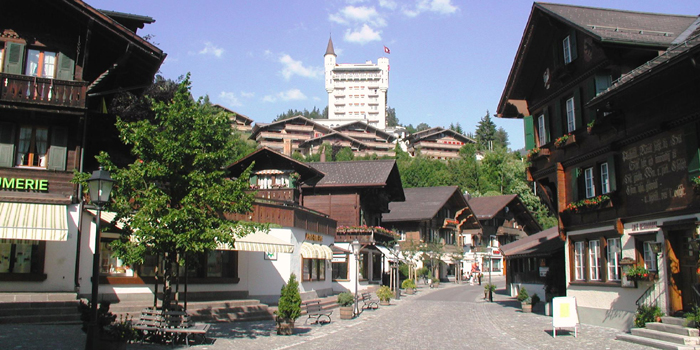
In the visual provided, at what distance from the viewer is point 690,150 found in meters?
16.6

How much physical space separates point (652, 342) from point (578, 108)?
9.24 meters

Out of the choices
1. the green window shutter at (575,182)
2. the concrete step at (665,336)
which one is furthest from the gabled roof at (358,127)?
the concrete step at (665,336)

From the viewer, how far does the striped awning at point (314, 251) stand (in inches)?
1227

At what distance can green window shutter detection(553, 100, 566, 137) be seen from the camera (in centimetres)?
2423

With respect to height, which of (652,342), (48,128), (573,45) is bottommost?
(652,342)

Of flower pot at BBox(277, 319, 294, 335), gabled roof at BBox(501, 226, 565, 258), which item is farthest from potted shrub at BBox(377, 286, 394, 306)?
flower pot at BBox(277, 319, 294, 335)

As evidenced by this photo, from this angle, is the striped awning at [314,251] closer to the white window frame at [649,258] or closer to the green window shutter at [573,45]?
the green window shutter at [573,45]

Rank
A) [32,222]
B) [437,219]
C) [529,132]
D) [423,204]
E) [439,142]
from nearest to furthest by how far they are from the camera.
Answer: [32,222] → [529,132] → [423,204] → [437,219] → [439,142]

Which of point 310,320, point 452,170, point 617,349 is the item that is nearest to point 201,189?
point 310,320

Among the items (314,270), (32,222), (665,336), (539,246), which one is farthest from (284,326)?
(539,246)

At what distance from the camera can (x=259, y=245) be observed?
24750mm

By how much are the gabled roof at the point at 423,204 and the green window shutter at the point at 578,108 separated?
117 feet

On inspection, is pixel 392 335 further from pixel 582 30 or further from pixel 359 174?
pixel 359 174

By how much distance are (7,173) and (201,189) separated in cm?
819
